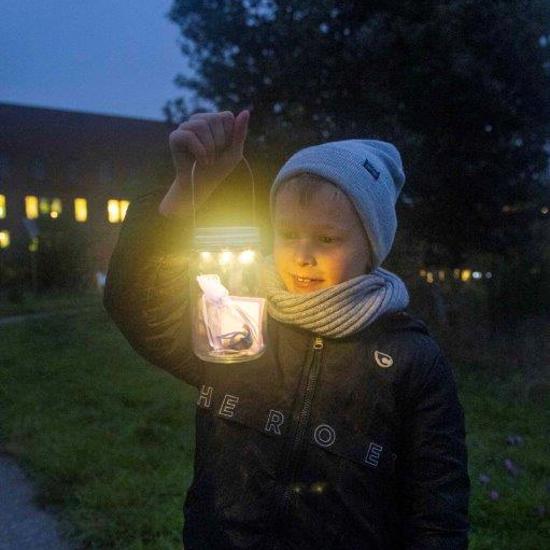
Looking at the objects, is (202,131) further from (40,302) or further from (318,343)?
(40,302)

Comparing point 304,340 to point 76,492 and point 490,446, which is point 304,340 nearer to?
point 76,492

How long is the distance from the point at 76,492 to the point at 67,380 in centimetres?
354

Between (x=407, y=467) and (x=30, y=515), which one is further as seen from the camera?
(x=30, y=515)

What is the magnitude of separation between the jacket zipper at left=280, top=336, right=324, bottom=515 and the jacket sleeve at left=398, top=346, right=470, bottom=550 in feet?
0.81

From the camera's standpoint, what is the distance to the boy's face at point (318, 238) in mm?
1625

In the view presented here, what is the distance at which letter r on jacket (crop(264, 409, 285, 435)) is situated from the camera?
160 cm

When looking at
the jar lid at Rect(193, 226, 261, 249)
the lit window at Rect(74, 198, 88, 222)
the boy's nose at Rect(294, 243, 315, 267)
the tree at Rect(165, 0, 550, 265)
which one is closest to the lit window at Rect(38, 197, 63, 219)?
the lit window at Rect(74, 198, 88, 222)

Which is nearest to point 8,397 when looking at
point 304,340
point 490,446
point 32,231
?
point 490,446

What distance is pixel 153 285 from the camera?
1.68m

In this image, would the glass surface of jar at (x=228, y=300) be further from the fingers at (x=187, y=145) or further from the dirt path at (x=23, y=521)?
the dirt path at (x=23, y=521)

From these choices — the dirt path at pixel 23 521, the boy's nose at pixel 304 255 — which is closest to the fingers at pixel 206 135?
the boy's nose at pixel 304 255

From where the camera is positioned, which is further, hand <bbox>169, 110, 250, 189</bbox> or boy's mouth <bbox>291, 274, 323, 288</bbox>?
boy's mouth <bbox>291, 274, 323, 288</bbox>

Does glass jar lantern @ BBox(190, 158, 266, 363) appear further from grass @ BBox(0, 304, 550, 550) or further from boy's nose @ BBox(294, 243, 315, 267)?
grass @ BBox(0, 304, 550, 550)

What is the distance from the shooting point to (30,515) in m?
3.93
